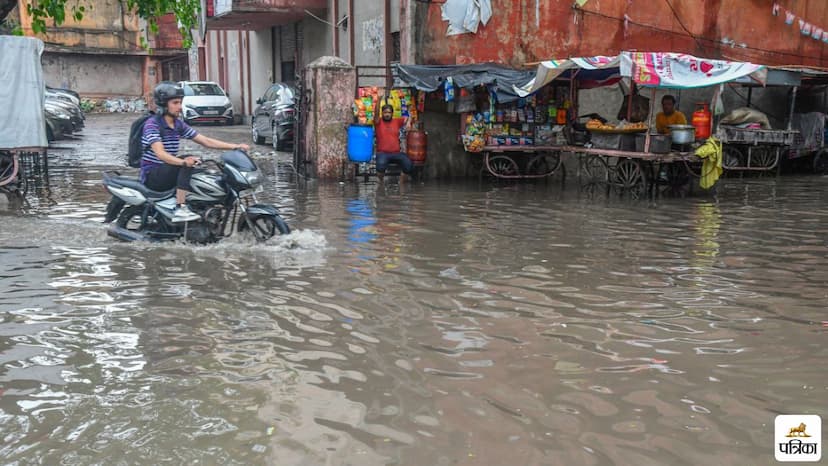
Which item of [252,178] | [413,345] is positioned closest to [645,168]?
[252,178]

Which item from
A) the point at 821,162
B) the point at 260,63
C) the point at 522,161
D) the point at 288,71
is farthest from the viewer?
the point at 260,63

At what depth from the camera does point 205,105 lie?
95.3ft

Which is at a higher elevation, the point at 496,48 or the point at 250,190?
the point at 496,48

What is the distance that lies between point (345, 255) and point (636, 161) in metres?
6.89

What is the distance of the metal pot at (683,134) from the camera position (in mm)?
12688

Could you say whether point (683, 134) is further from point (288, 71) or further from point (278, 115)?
point (288, 71)

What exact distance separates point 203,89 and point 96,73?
12.0 metres

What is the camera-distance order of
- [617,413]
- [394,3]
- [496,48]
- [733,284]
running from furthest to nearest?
[394,3], [496,48], [733,284], [617,413]

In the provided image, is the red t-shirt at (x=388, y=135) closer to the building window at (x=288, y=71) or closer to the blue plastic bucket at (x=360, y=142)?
the blue plastic bucket at (x=360, y=142)

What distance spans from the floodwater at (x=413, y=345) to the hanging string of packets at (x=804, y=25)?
923cm

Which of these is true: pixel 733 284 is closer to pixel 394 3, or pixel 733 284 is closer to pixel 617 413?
pixel 617 413

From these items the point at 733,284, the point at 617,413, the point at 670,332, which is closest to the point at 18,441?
the point at 617,413

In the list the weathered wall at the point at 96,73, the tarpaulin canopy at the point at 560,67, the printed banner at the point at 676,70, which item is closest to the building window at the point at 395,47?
the tarpaulin canopy at the point at 560,67

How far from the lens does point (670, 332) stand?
5352mm
